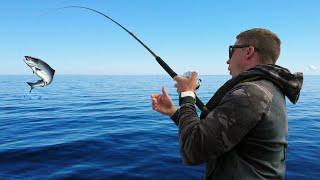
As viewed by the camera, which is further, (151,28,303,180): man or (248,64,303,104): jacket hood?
(248,64,303,104): jacket hood

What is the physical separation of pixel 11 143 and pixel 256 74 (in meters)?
11.3

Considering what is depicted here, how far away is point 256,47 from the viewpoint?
3326 mm

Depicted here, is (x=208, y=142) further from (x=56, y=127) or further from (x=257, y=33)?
(x=56, y=127)

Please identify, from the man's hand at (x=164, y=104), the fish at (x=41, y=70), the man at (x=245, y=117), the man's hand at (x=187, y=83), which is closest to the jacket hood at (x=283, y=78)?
the man at (x=245, y=117)

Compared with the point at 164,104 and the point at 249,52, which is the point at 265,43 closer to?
the point at 249,52

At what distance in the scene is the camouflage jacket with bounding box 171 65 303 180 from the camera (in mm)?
2828

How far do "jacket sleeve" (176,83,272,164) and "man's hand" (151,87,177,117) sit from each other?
464 mm

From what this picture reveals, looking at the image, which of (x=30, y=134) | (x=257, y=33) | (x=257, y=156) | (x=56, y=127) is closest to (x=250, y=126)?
(x=257, y=156)

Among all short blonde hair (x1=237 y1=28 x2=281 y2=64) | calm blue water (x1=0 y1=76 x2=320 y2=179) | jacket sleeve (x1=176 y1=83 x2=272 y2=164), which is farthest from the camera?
calm blue water (x1=0 y1=76 x2=320 y2=179)

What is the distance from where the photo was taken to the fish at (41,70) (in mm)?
9008

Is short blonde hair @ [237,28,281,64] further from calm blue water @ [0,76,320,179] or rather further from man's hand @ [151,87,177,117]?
calm blue water @ [0,76,320,179]

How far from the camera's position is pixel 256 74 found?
313 centimetres

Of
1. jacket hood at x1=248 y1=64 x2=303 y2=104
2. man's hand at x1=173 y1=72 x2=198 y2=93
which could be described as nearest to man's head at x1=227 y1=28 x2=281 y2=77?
jacket hood at x1=248 y1=64 x2=303 y2=104

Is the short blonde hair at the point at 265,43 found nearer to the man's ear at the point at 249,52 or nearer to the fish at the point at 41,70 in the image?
the man's ear at the point at 249,52
